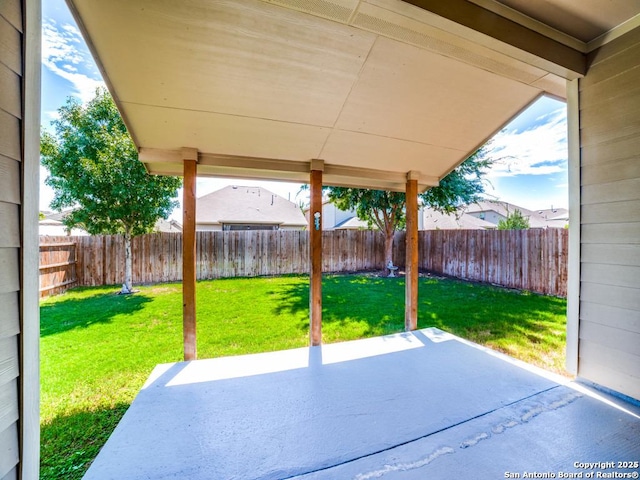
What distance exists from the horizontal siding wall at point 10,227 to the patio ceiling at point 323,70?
88 centimetres

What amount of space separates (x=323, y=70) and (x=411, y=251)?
2.39m

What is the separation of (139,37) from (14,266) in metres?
1.56

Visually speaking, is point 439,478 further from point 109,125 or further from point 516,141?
point 516,141

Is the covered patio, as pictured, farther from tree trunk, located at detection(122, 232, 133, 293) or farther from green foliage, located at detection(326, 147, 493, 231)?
green foliage, located at detection(326, 147, 493, 231)

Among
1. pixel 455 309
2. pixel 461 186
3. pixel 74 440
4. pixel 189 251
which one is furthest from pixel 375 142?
pixel 461 186

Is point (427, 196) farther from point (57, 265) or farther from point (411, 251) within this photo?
point (57, 265)

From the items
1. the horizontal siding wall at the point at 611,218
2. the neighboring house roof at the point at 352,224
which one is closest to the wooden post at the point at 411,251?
the horizontal siding wall at the point at 611,218

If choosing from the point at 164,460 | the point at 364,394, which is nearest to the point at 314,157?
the point at 364,394

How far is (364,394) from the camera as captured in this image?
2123 mm

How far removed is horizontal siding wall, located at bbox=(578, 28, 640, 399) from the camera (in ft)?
6.26

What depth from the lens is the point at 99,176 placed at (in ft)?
19.6

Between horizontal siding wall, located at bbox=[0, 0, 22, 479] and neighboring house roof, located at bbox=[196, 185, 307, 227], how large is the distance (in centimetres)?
1210

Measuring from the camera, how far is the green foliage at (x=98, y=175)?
6027mm

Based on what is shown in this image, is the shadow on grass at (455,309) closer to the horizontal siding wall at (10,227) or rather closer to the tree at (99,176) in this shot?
the horizontal siding wall at (10,227)
